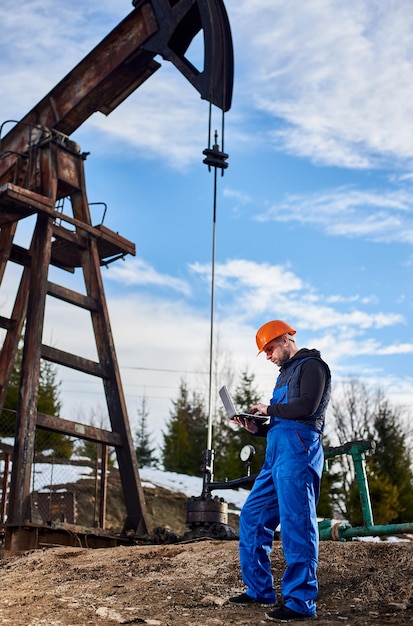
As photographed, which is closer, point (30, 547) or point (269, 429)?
point (269, 429)

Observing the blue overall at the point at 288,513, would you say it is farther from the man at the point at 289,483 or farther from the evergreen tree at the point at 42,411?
the evergreen tree at the point at 42,411

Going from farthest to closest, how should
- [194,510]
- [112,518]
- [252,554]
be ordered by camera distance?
[112,518] → [194,510] → [252,554]

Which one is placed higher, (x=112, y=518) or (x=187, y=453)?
(x=187, y=453)

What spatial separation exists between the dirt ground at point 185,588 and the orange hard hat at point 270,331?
1451 millimetres

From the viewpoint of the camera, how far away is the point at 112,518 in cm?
1719

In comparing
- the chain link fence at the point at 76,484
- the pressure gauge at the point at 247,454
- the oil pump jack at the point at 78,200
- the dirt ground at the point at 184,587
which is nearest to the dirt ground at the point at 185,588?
the dirt ground at the point at 184,587

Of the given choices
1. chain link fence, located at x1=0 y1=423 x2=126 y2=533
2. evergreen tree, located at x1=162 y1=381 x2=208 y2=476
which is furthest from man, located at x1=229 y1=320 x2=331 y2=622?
evergreen tree, located at x1=162 y1=381 x2=208 y2=476

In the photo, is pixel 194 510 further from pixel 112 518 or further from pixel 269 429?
pixel 112 518

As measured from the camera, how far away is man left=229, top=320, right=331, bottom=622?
362 cm

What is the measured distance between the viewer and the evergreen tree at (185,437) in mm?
27812

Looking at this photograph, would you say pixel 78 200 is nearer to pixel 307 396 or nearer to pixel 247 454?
pixel 247 454

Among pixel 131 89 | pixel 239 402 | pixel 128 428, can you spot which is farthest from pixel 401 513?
pixel 131 89

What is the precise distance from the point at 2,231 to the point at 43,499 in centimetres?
702

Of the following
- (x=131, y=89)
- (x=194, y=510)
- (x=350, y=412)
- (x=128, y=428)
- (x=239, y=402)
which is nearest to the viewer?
(x=194, y=510)
